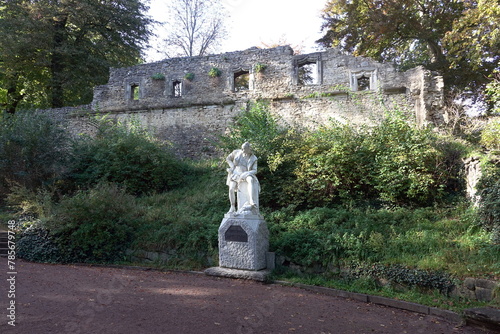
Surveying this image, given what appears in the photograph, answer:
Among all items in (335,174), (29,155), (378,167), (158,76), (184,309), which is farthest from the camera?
(158,76)

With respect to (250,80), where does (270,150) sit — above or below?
below

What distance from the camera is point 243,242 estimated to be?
7145 mm

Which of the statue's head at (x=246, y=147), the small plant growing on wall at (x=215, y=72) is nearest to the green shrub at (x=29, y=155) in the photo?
the small plant growing on wall at (x=215, y=72)

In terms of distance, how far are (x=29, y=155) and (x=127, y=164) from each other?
3080 mm

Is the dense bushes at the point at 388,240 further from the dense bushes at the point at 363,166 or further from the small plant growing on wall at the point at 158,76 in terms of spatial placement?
the small plant growing on wall at the point at 158,76

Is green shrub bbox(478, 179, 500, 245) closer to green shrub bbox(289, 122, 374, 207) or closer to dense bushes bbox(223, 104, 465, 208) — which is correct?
dense bushes bbox(223, 104, 465, 208)

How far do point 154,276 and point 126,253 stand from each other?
1.72m

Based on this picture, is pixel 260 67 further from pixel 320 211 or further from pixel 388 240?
pixel 388 240

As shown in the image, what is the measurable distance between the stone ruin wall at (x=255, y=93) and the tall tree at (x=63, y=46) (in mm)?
3429

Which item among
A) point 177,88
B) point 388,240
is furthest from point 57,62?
point 388,240

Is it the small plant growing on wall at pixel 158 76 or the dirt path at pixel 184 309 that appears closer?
the dirt path at pixel 184 309

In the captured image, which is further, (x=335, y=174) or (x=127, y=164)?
(x=127, y=164)

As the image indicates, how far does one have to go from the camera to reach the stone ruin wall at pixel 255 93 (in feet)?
46.2

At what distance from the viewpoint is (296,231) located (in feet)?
25.2
